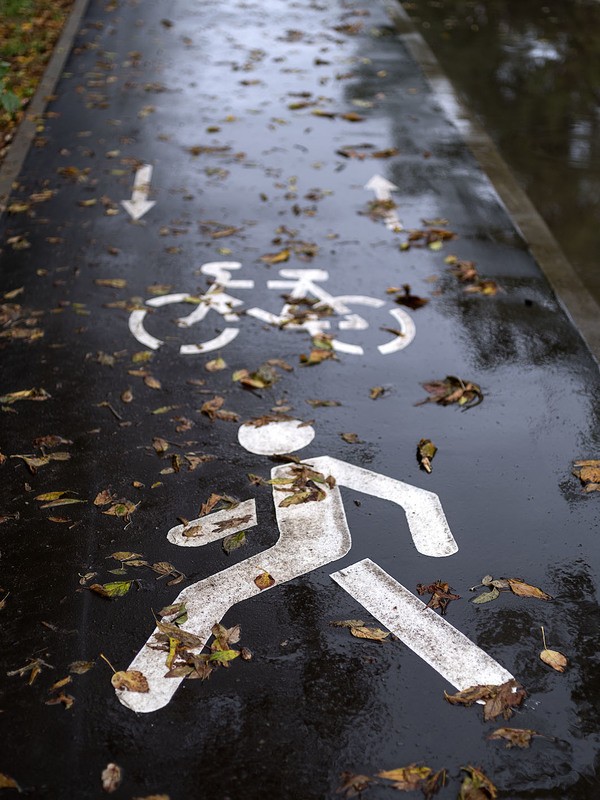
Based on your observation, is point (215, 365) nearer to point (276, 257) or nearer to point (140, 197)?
point (276, 257)

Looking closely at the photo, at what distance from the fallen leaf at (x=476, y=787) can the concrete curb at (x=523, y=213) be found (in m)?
3.39

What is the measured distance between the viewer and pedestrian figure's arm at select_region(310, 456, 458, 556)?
4465 millimetres

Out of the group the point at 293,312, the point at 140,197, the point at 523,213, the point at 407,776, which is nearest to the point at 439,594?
the point at 407,776

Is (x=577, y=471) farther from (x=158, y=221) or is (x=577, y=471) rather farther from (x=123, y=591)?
(x=158, y=221)

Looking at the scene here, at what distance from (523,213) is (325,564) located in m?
4.83

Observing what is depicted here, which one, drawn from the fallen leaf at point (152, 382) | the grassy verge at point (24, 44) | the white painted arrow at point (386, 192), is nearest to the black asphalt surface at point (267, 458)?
the fallen leaf at point (152, 382)

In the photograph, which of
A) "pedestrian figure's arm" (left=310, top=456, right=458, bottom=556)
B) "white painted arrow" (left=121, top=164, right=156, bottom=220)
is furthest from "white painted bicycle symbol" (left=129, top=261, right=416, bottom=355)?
"white painted arrow" (left=121, top=164, right=156, bottom=220)

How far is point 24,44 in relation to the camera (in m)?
12.8

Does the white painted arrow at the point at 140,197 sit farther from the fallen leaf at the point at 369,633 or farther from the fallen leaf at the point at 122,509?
the fallen leaf at the point at 369,633

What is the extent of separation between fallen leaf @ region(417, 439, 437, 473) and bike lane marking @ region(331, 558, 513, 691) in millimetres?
859

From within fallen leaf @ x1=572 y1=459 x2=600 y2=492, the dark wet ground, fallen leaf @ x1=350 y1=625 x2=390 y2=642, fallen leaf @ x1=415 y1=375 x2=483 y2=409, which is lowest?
fallen leaf @ x1=415 y1=375 x2=483 y2=409

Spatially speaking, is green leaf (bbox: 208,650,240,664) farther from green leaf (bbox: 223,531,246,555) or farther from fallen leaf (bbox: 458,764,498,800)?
fallen leaf (bbox: 458,764,498,800)

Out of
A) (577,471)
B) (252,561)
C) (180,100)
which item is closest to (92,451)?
(252,561)

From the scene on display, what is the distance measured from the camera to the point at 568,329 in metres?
6.31
